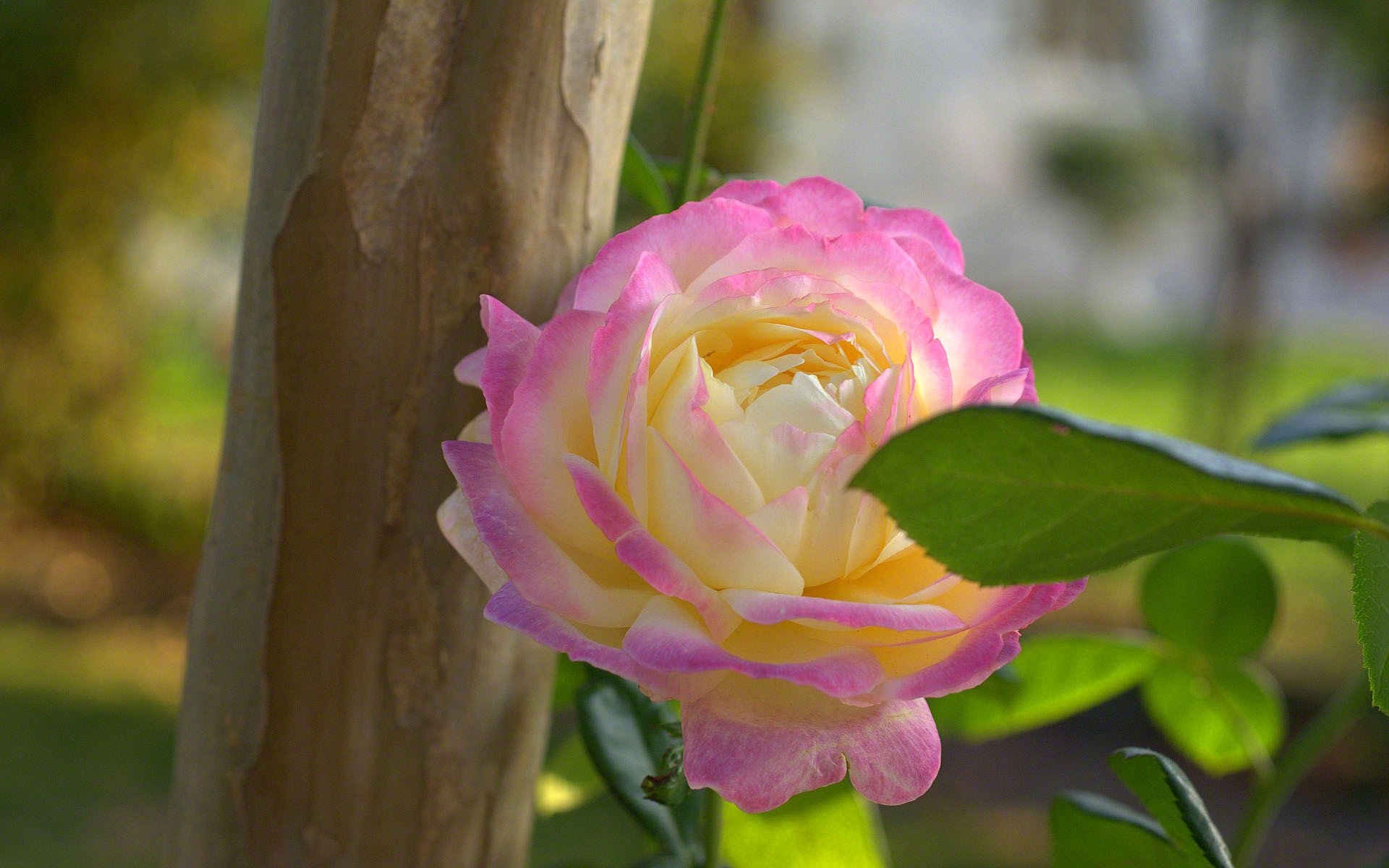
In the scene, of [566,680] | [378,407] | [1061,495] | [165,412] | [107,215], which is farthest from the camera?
[165,412]

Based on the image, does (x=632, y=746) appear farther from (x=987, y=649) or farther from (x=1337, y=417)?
(x=1337, y=417)

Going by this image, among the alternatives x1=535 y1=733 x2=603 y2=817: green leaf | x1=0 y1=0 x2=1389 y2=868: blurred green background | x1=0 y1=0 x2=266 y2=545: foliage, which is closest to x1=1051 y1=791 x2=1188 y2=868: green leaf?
x1=535 y1=733 x2=603 y2=817: green leaf

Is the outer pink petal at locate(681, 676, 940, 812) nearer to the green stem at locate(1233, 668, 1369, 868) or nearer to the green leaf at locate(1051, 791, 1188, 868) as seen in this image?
the green leaf at locate(1051, 791, 1188, 868)

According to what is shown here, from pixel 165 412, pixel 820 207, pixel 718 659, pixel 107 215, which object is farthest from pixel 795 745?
pixel 165 412

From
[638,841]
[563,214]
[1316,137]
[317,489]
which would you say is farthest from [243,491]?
[1316,137]

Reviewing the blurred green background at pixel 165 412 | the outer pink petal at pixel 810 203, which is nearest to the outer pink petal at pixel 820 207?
the outer pink petal at pixel 810 203

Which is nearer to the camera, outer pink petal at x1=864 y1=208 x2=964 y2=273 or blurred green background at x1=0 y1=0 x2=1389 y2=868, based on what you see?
outer pink petal at x1=864 y1=208 x2=964 y2=273

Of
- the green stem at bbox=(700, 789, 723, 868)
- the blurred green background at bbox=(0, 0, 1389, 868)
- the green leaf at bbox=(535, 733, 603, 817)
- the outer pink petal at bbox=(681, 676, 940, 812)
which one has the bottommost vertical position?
the blurred green background at bbox=(0, 0, 1389, 868)

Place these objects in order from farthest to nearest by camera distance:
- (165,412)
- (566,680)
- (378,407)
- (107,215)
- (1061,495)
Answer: (165,412), (107,215), (566,680), (378,407), (1061,495)
